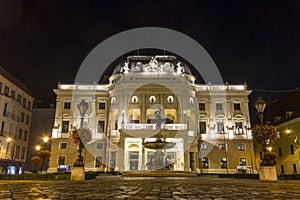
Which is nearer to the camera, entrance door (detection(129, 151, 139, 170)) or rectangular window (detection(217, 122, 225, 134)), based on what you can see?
entrance door (detection(129, 151, 139, 170))

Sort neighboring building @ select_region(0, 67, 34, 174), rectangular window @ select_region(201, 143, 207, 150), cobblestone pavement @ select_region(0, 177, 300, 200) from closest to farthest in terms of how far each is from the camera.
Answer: cobblestone pavement @ select_region(0, 177, 300, 200) < neighboring building @ select_region(0, 67, 34, 174) < rectangular window @ select_region(201, 143, 207, 150)

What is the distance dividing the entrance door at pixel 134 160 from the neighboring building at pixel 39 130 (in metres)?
18.6

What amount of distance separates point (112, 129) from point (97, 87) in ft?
30.9

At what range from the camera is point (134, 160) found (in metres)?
44.5

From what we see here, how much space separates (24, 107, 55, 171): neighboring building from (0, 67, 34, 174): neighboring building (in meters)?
2.07

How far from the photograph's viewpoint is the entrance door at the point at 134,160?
4415 centimetres

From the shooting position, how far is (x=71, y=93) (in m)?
52.1

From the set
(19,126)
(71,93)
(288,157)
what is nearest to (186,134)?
(288,157)

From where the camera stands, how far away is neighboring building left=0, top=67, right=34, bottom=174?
43.4 meters

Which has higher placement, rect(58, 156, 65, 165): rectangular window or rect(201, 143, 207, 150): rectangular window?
rect(201, 143, 207, 150): rectangular window

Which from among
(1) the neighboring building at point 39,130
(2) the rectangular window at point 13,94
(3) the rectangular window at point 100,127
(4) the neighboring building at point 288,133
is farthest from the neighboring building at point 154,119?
(2) the rectangular window at point 13,94

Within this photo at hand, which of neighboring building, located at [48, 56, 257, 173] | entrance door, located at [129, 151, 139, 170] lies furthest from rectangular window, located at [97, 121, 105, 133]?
entrance door, located at [129, 151, 139, 170]

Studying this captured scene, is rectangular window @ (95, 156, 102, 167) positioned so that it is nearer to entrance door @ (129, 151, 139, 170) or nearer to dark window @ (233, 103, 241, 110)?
entrance door @ (129, 151, 139, 170)

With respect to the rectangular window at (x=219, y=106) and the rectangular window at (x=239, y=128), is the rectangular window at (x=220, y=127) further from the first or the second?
the rectangular window at (x=219, y=106)
